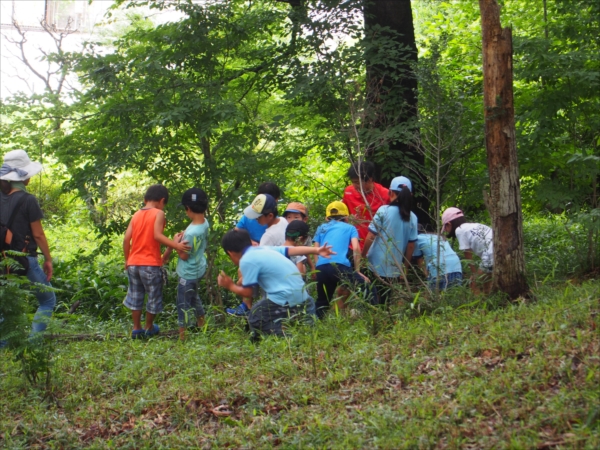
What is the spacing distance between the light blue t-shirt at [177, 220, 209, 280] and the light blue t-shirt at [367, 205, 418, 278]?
5.81 ft

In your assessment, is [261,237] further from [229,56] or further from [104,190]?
[229,56]

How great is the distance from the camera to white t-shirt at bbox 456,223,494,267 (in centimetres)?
724

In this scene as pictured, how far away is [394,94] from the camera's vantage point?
9.45 metres

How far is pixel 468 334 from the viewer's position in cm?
550

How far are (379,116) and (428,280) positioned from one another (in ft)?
10.3

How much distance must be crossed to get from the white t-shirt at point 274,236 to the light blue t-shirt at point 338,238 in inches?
17.5

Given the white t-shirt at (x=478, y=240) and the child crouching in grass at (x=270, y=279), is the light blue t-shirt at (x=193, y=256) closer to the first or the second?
the child crouching in grass at (x=270, y=279)

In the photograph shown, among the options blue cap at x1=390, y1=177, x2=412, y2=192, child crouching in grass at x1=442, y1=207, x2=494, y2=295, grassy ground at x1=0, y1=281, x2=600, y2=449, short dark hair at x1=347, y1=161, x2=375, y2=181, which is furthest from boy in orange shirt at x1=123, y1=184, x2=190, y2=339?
child crouching in grass at x1=442, y1=207, x2=494, y2=295

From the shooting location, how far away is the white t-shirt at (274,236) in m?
7.29

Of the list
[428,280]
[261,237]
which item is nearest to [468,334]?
[428,280]

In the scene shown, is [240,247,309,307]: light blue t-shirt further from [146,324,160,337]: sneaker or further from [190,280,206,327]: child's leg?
[146,324,160,337]: sneaker

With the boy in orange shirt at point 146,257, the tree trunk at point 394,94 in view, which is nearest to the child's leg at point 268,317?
the boy in orange shirt at point 146,257

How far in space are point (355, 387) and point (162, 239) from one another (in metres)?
2.97

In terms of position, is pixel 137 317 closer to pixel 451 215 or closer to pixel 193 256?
pixel 193 256
